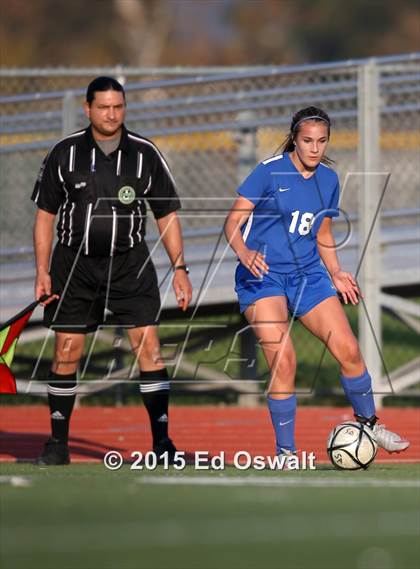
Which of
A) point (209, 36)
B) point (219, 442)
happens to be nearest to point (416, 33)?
point (209, 36)

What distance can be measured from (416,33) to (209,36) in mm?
7583

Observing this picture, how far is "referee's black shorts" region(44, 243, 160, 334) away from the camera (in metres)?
9.24

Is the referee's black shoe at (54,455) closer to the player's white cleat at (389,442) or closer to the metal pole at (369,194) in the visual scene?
the player's white cleat at (389,442)

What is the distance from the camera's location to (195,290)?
13.5 meters

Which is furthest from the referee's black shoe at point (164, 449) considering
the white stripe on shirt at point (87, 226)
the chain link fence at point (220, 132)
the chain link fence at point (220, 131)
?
the chain link fence at point (220, 131)

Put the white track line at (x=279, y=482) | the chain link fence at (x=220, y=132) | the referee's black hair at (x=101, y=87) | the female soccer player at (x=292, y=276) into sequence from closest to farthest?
the white track line at (x=279, y=482)
the female soccer player at (x=292, y=276)
the referee's black hair at (x=101, y=87)
the chain link fence at (x=220, y=132)

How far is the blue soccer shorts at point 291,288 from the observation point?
8.72m

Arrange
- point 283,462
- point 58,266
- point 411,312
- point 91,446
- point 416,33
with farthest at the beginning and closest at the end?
point 416,33, point 411,312, point 91,446, point 58,266, point 283,462

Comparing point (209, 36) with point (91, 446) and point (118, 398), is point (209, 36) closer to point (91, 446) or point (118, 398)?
point (118, 398)

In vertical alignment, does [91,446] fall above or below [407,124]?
below

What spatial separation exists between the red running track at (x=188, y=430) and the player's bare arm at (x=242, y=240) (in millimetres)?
1794

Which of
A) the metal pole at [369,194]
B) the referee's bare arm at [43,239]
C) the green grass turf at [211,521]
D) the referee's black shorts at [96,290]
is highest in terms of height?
the metal pole at [369,194]

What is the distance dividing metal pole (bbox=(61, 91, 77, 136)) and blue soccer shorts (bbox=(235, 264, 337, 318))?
5251 mm

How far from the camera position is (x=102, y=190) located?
912 centimetres
